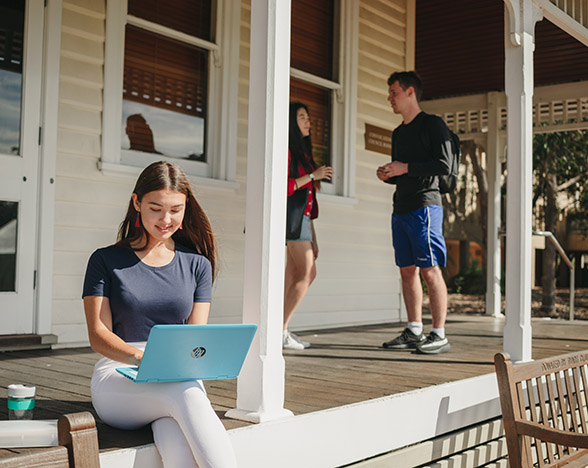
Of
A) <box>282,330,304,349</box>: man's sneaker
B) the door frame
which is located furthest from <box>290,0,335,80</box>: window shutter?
<box>282,330,304,349</box>: man's sneaker

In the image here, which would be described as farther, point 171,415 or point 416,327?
point 416,327

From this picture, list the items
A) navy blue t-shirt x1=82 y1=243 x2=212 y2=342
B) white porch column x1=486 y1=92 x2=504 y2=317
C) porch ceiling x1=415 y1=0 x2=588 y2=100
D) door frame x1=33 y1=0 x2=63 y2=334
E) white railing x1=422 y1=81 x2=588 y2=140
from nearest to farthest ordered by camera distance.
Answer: navy blue t-shirt x1=82 y1=243 x2=212 y2=342 < door frame x1=33 y1=0 x2=63 y2=334 < porch ceiling x1=415 y1=0 x2=588 y2=100 < white porch column x1=486 y1=92 x2=504 y2=317 < white railing x1=422 y1=81 x2=588 y2=140

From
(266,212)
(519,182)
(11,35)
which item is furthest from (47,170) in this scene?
(519,182)

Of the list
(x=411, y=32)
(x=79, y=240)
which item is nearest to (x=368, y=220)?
(x=411, y=32)

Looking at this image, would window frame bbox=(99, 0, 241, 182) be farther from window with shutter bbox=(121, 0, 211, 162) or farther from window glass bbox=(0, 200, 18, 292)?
window glass bbox=(0, 200, 18, 292)

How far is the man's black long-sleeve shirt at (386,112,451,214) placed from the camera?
173 inches


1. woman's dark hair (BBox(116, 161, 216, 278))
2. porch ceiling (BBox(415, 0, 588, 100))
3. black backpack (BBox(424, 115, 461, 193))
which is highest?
porch ceiling (BBox(415, 0, 588, 100))

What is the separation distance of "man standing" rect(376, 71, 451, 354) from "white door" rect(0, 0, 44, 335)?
2052 mm

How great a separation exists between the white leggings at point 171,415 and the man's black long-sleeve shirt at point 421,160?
8.59 feet

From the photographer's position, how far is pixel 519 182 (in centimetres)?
433

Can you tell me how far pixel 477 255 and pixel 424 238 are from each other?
73.7ft

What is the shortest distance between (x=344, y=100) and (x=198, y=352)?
4.64 metres

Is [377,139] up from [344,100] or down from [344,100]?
down

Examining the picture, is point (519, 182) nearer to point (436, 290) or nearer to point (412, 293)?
point (436, 290)
